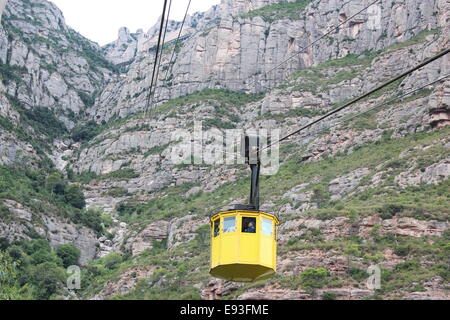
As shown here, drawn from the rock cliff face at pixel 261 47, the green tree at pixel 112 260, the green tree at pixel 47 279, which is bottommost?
the green tree at pixel 47 279

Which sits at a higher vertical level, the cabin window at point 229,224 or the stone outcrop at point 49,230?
the stone outcrop at point 49,230

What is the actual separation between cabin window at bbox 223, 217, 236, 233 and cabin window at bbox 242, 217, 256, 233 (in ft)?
0.94

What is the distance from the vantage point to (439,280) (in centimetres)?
5497

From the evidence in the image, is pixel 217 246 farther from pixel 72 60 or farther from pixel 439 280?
pixel 72 60

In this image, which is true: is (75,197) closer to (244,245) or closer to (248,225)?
(248,225)

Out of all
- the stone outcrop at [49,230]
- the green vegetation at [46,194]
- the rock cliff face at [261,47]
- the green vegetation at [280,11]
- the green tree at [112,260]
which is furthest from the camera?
the green vegetation at [280,11]

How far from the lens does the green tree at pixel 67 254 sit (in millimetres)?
90312

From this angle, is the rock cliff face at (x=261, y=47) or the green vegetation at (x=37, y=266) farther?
the rock cliff face at (x=261, y=47)

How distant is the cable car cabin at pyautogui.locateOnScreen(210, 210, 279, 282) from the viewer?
65.4 feet

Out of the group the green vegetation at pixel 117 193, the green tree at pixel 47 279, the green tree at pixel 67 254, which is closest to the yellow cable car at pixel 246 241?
the green tree at pixel 47 279

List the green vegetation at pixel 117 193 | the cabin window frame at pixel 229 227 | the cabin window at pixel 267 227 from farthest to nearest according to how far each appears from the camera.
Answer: the green vegetation at pixel 117 193 < the cabin window at pixel 267 227 < the cabin window frame at pixel 229 227

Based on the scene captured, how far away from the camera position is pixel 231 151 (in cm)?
11569

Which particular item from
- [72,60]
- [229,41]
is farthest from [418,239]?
[72,60]

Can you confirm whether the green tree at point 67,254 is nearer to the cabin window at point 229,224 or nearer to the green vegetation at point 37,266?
the green vegetation at point 37,266
